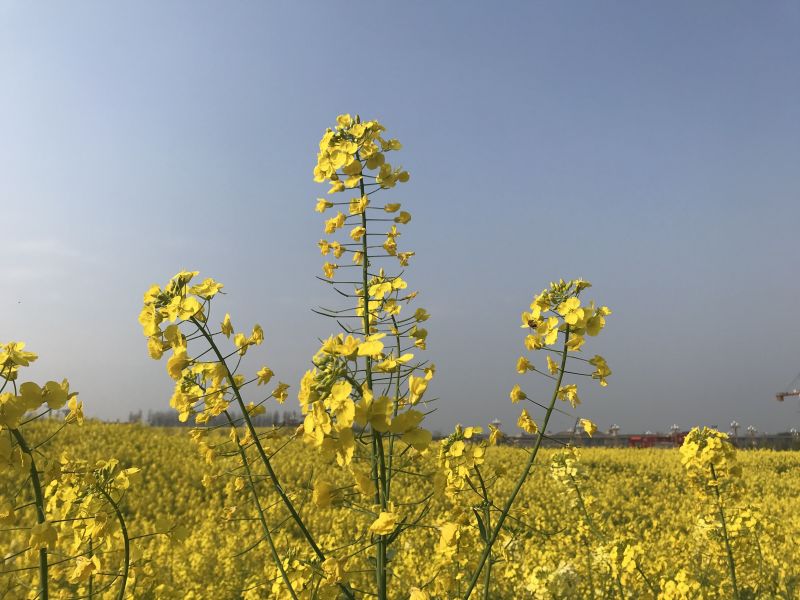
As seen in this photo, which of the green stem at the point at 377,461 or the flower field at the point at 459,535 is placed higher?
the green stem at the point at 377,461

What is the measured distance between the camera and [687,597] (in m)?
4.30

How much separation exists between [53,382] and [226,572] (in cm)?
440

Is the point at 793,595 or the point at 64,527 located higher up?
the point at 64,527

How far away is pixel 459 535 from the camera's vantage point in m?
2.83

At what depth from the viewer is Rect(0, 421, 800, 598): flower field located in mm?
3051

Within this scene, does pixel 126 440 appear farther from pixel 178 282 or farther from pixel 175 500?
pixel 178 282

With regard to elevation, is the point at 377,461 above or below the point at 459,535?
above

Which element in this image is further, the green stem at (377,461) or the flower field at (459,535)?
the flower field at (459,535)

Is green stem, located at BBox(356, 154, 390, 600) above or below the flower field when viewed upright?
above

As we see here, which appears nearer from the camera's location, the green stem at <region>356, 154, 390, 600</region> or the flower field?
the green stem at <region>356, 154, 390, 600</region>

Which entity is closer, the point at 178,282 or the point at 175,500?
the point at 178,282

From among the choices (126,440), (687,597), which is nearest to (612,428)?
(126,440)

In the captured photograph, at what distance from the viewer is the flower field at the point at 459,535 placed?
3.05m

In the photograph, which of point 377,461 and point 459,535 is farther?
point 459,535
